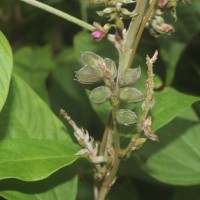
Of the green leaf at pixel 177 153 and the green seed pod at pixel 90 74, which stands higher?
the green seed pod at pixel 90 74

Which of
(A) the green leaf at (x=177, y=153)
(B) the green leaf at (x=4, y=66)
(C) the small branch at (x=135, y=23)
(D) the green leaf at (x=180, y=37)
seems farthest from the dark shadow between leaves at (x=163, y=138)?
(B) the green leaf at (x=4, y=66)

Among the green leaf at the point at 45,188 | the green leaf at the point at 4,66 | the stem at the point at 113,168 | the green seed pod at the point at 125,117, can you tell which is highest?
the green leaf at the point at 4,66

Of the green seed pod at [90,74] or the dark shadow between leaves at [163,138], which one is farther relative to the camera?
the dark shadow between leaves at [163,138]

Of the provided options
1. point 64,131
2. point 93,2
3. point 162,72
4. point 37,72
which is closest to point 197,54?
point 162,72

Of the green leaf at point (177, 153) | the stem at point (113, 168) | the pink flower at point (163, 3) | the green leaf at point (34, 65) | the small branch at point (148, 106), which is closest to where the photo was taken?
the small branch at point (148, 106)

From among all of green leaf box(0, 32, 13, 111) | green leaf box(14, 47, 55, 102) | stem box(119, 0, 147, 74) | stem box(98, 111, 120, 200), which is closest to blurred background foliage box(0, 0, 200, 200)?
green leaf box(14, 47, 55, 102)

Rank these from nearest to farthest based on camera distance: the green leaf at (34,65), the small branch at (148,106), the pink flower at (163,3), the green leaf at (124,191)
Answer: the small branch at (148,106) < the pink flower at (163,3) < the green leaf at (34,65) < the green leaf at (124,191)

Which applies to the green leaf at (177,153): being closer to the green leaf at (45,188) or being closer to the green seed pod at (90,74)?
the green leaf at (45,188)

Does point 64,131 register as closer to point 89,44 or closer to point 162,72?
point 89,44
